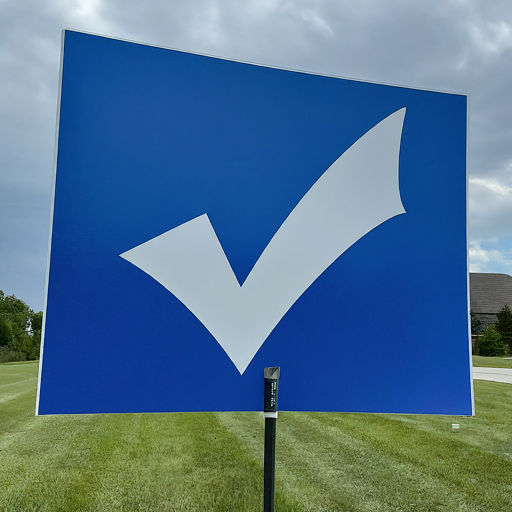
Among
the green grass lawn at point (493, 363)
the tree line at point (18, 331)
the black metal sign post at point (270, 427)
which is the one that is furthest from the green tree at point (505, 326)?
the black metal sign post at point (270, 427)

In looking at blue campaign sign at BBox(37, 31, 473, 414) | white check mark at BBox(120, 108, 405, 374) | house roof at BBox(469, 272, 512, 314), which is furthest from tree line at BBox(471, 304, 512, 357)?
white check mark at BBox(120, 108, 405, 374)

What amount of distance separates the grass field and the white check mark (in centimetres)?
162

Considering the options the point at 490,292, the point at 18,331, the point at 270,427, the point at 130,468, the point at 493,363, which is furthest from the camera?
the point at 490,292

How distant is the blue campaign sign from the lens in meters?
2.13

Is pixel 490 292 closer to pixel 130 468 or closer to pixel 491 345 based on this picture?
pixel 491 345

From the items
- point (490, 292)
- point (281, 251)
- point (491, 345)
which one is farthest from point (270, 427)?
point (490, 292)

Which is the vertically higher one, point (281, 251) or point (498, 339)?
point (281, 251)

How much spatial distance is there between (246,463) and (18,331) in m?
18.5

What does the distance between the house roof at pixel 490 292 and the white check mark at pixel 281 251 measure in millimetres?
35694

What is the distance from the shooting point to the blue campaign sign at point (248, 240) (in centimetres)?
213

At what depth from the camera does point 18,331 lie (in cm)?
1883

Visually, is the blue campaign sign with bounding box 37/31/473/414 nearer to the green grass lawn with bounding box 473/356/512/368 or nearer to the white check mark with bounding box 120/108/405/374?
the white check mark with bounding box 120/108/405/374

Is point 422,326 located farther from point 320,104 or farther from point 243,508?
point 243,508

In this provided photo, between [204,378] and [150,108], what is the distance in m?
1.50
